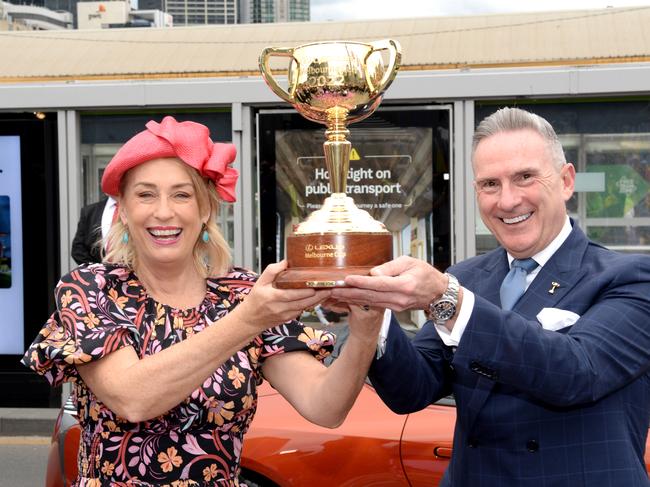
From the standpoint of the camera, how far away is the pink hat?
7.38 ft

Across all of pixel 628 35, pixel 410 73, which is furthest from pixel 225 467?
pixel 628 35

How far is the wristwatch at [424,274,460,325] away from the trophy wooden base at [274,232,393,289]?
6.4 inches

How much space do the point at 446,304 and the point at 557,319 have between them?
0.34 m

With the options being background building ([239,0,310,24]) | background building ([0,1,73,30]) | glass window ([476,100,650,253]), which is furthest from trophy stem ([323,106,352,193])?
background building ([0,1,73,30])

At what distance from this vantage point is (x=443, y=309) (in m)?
1.88

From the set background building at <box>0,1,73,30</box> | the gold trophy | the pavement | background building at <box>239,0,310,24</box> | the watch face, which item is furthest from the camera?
background building at <box>0,1,73,30</box>

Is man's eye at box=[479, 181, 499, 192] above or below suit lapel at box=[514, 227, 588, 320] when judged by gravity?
above

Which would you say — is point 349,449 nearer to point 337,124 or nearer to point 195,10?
point 337,124

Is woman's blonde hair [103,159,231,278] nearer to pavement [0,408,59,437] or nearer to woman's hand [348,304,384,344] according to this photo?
woman's hand [348,304,384,344]

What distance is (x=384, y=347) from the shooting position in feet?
7.15

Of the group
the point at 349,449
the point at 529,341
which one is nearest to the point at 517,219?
the point at 529,341

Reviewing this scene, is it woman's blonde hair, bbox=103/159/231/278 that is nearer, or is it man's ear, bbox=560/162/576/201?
man's ear, bbox=560/162/576/201

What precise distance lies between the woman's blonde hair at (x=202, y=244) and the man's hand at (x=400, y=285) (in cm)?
64

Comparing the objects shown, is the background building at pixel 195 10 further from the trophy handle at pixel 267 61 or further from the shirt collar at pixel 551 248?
the shirt collar at pixel 551 248
